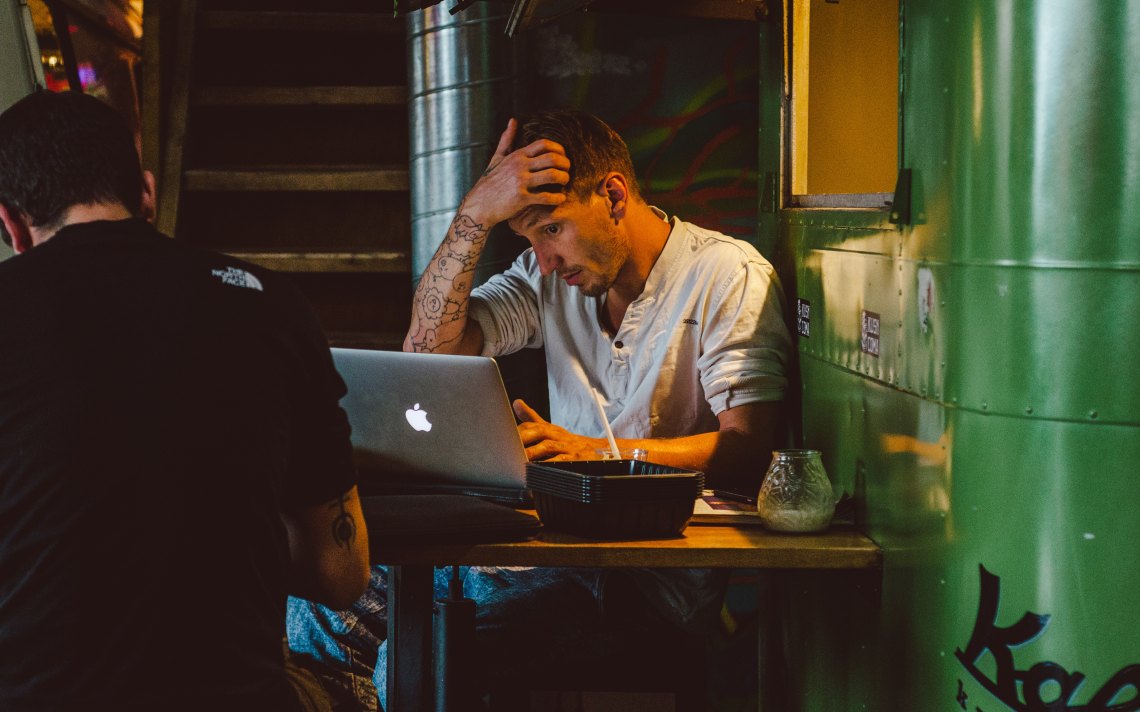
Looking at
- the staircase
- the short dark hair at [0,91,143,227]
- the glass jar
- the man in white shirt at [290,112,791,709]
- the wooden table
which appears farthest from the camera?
the staircase

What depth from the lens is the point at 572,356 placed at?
301cm

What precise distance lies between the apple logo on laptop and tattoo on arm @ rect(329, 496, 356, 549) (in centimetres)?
40

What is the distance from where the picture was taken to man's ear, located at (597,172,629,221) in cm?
287

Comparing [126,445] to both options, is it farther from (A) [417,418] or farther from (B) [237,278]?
(A) [417,418]

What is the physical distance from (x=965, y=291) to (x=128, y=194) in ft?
3.55

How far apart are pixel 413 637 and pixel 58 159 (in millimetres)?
914

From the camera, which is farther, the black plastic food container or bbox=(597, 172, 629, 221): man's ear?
bbox=(597, 172, 629, 221): man's ear

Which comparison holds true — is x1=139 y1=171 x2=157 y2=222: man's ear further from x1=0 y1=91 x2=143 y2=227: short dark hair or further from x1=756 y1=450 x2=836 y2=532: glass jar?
x1=756 y1=450 x2=836 y2=532: glass jar

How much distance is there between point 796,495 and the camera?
194 centimetres

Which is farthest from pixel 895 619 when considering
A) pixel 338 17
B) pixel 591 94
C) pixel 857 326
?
pixel 338 17

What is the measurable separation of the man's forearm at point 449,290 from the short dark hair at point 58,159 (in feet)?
4.74


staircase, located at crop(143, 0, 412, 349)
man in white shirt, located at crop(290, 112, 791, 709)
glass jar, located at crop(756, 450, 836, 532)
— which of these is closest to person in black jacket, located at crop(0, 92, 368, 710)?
glass jar, located at crop(756, 450, 836, 532)

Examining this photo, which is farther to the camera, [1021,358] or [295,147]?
[295,147]

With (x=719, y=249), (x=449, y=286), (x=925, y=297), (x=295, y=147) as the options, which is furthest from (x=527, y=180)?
(x=295, y=147)
